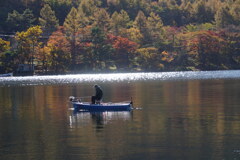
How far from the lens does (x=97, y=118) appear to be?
43.5 metres

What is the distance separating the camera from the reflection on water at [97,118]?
132ft

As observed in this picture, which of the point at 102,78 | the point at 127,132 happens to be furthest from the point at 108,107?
the point at 102,78

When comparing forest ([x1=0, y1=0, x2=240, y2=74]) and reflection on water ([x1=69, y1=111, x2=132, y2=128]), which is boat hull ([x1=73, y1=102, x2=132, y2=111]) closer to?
reflection on water ([x1=69, y1=111, x2=132, y2=128])

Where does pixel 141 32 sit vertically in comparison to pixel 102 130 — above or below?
above

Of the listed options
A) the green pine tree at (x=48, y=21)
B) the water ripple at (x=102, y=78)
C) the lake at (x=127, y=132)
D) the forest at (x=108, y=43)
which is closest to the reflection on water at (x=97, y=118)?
the lake at (x=127, y=132)

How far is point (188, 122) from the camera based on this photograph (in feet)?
127

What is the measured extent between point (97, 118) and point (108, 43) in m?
101

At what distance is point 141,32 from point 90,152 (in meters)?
130

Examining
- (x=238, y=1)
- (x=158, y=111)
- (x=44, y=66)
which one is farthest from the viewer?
(x=238, y=1)

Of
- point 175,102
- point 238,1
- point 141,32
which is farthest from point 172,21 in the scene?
point 175,102

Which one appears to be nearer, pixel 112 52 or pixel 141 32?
pixel 112 52

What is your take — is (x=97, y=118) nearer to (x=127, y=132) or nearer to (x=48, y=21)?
(x=127, y=132)

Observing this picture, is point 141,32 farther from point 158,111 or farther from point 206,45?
point 158,111

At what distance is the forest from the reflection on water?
9097cm
